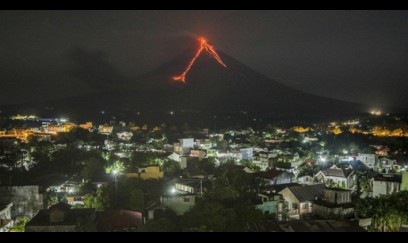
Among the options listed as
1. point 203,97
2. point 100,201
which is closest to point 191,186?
point 100,201

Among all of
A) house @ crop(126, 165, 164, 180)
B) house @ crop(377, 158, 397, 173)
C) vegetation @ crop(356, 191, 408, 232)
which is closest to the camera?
vegetation @ crop(356, 191, 408, 232)

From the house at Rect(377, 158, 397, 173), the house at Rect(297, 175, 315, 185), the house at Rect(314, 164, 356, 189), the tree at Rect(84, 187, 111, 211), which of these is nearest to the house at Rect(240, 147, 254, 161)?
the house at Rect(297, 175, 315, 185)

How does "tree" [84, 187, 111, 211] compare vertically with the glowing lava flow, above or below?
below

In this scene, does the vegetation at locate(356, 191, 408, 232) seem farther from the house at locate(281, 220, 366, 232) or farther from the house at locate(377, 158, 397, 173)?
the house at locate(377, 158, 397, 173)

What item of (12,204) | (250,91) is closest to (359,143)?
(12,204)

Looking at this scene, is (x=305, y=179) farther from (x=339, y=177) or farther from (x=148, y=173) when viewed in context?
(x=148, y=173)

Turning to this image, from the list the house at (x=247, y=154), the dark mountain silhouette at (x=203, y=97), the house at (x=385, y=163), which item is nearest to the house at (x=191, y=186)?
the house at (x=247, y=154)
